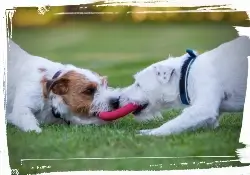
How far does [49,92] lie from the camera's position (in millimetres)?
3102

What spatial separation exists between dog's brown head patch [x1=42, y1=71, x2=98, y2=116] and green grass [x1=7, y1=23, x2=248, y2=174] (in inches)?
4.1

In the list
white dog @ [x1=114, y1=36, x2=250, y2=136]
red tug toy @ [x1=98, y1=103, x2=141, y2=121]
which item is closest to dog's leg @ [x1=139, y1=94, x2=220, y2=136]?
white dog @ [x1=114, y1=36, x2=250, y2=136]

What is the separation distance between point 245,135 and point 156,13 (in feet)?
2.27

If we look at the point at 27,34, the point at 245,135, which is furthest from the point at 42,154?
the point at 245,135

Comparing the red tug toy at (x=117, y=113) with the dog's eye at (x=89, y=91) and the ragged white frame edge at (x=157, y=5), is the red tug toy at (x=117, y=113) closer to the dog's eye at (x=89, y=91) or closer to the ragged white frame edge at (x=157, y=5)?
the dog's eye at (x=89, y=91)

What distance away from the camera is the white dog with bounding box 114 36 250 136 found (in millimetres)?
3002

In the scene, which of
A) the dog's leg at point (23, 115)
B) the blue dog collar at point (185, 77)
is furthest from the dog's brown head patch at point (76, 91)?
the blue dog collar at point (185, 77)

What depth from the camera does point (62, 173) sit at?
3.02 metres

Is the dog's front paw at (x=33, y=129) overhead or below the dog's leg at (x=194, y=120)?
below

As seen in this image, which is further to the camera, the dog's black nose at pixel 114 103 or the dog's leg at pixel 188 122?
the dog's black nose at pixel 114 103

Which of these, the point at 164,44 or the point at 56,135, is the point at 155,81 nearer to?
the point at 164,44

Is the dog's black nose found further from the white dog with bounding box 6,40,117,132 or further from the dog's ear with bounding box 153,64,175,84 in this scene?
the dog's ear with bounding box 153,64,175,84

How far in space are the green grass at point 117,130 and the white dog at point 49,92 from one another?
0.05m

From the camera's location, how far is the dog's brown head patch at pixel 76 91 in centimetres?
310
